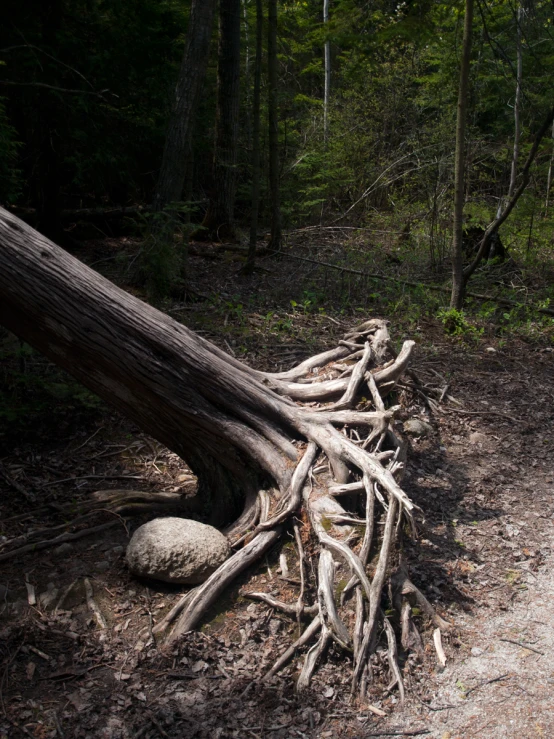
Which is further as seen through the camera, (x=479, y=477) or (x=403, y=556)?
(x=479, y=477)

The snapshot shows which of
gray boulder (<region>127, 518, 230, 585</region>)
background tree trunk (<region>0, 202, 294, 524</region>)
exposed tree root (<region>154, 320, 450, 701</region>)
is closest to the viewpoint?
exposed tree root (<region>154, 320, 450, 701</region>)

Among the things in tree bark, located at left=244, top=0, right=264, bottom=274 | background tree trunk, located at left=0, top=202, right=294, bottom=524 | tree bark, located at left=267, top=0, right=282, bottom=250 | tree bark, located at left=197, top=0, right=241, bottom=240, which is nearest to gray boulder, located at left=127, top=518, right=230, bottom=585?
background tree trunk, located at left=0, top=202, right=294, bottom=524

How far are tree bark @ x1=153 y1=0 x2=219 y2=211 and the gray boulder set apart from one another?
20.0 ft

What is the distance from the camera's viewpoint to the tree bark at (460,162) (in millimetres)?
7648

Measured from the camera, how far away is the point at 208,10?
28.6 ft

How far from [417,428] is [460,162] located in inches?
160

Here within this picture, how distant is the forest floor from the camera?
2936 mm

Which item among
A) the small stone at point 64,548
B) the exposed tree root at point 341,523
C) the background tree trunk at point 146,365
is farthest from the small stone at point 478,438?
the small stone at point 64,548

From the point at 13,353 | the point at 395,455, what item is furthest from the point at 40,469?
the point at 395,455

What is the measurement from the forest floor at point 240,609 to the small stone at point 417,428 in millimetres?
77

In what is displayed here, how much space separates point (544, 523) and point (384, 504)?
1.73 metres

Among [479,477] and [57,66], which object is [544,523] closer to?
[479,477]

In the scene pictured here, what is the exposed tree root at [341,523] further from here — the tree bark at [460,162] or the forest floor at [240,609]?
the tree bark at [460,162]

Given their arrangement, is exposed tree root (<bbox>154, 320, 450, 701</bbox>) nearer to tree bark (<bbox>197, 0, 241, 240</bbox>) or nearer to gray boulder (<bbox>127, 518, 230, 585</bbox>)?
gray boulder (<bbox>127, 518, 230, 585</bbox>)
